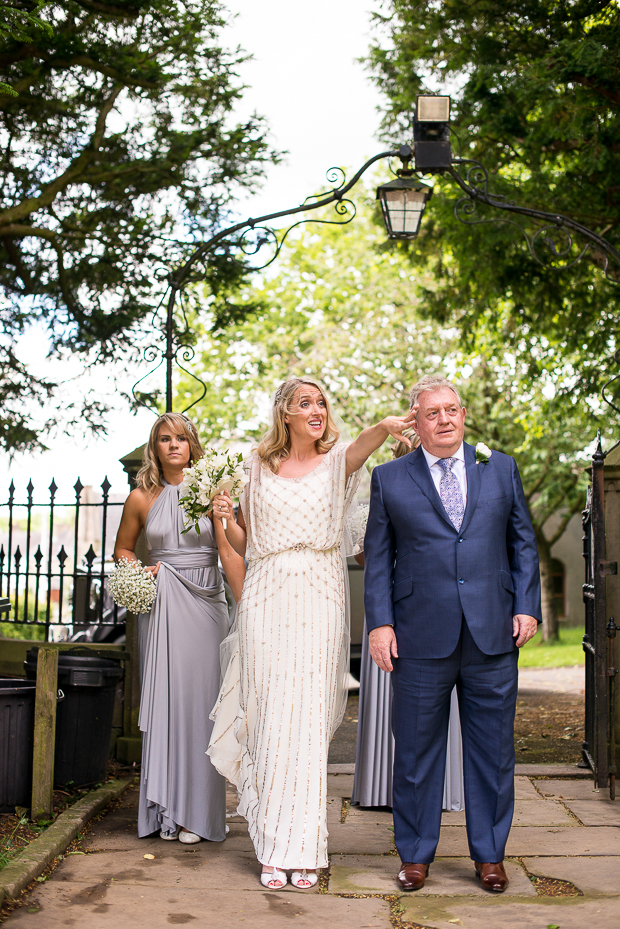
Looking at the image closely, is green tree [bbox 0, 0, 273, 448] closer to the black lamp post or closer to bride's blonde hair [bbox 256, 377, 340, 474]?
the black lamp post

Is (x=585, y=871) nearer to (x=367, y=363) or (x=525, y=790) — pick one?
(x=525, y=790)

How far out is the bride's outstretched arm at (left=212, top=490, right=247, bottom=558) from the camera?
4734 mm

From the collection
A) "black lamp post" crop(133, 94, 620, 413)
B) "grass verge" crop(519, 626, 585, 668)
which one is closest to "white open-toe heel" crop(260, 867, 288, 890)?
"black lamp post" crop(133, 94, 620, 413)

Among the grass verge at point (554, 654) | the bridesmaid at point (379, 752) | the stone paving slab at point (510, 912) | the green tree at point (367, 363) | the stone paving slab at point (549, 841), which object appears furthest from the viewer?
the green tree at point (367, 363)

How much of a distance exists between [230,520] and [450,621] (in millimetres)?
1310

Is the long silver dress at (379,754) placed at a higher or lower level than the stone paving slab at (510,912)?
higher

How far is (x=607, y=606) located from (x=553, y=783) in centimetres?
123

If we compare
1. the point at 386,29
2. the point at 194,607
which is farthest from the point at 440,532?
the point at 386,29

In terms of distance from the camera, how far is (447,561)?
4.14 meters

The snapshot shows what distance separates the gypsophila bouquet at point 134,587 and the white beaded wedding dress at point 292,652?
75cm

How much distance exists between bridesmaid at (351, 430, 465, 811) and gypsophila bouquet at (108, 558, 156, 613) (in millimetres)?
1237

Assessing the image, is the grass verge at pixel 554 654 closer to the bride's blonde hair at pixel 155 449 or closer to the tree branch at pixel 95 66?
the tree branch at pixel 95 66

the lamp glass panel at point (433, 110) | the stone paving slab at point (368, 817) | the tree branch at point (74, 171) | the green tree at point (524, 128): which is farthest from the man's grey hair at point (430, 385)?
the tree branch at point (74, 171)

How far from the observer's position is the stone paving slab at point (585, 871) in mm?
4145
